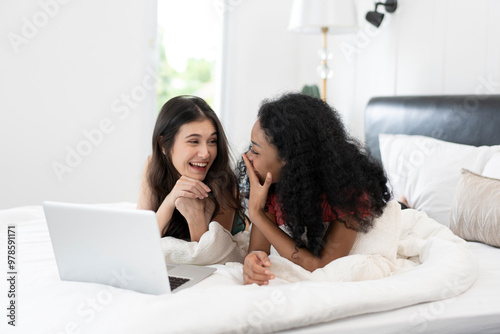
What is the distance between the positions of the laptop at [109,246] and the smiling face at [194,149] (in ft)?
1.56

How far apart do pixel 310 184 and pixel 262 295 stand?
33cm

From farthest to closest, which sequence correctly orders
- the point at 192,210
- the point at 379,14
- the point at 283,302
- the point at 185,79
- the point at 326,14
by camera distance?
the point at 185,79, the point at 379,14, the point at 326,14, the point at 192,210, the point at 283,302

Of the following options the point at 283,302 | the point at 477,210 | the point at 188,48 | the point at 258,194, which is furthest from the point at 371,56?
the point at 283,302

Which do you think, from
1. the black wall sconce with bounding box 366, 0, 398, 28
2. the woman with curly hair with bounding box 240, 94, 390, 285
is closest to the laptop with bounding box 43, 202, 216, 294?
the woman with curly hair with bounding box 240, 94, 390, 285

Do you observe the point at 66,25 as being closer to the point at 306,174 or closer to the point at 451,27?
the point at 451,27

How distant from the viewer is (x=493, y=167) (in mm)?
1719

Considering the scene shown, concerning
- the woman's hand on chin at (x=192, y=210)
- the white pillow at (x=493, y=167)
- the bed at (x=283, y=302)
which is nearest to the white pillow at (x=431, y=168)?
the white pillow at (x=493, y=167)

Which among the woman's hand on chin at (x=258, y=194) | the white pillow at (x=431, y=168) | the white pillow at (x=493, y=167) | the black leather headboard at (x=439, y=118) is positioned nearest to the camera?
the woman's hand on chin at (x=258, y=194)

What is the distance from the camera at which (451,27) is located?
2.39 meters

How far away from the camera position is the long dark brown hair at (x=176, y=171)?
1.56m

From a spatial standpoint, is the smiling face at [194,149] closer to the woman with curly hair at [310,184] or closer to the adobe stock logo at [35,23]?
the woman with curly hair at [310,184]

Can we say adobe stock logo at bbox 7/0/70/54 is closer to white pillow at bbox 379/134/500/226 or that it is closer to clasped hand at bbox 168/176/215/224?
clasped hand at bbox 168/176/215/224

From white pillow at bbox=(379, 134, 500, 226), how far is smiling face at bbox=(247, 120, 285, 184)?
0.69 meters

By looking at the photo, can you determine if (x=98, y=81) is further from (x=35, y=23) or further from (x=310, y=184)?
(x=310, y=184)
